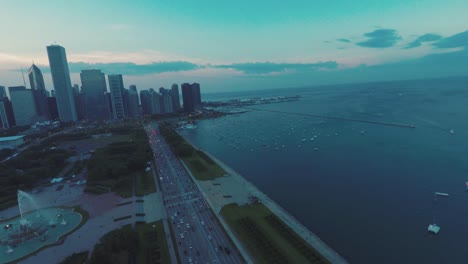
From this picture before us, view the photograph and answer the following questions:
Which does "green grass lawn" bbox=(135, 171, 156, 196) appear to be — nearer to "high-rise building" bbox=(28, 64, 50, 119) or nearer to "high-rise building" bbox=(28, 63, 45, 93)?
"high-rise building" bbox=(28, 64, 50, 119)

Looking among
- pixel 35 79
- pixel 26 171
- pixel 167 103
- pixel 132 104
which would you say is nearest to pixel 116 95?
pixel 132 104

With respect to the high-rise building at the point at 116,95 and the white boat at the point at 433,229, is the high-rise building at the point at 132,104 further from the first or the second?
the white boat at the point at 433,229

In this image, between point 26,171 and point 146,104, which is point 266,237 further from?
point 146,104

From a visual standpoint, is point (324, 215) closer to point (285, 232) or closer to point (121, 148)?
point (285, 232)

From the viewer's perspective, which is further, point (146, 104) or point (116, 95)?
point (146, 104)

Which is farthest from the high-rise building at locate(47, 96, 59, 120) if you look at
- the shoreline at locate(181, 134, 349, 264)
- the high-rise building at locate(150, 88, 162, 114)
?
the shoreline at locate(181, 134, 349, 264)

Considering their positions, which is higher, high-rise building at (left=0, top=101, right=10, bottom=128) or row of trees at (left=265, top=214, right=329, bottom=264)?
high-rise building at (left=0, top=101, right=10, bottom=128)

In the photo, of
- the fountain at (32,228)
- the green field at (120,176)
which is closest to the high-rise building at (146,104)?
the green field at (120,176)

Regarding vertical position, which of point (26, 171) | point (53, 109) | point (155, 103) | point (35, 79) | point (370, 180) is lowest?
point (370, 180)
